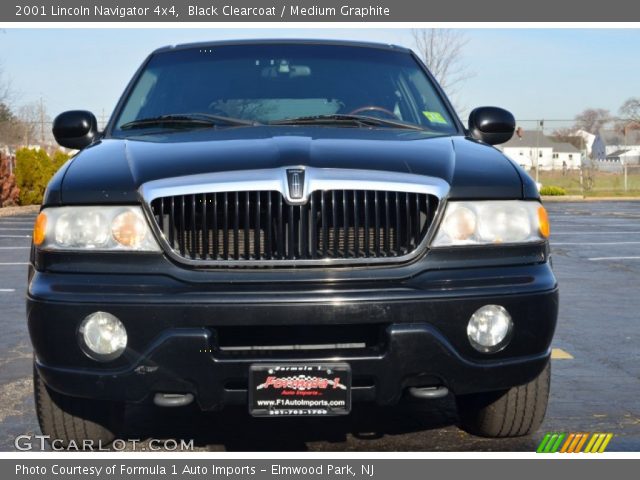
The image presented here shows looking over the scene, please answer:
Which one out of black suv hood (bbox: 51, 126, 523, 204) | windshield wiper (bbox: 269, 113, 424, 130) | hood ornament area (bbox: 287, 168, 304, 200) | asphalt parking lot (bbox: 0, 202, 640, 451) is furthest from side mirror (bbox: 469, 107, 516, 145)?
hood ornament area (bbox: 287, 168, 304, 200)

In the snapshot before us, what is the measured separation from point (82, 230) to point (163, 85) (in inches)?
67.4

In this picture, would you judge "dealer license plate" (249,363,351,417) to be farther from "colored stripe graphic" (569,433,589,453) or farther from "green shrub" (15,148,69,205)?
"green shrub" (15,148,69,205)

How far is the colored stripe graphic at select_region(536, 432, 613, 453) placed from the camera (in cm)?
413

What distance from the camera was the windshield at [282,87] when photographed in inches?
194

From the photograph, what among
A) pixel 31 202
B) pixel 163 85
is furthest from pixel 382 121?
pixel 31 202

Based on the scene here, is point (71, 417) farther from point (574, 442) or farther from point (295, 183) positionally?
point (574, 442)

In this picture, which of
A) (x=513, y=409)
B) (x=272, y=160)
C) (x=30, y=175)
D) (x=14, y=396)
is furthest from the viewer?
(x=30, y=175)

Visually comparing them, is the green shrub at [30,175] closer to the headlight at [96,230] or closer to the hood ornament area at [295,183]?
the headlight at [96,230]

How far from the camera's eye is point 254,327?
348 cm

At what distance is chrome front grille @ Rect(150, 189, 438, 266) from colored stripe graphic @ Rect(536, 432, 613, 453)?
117 cm

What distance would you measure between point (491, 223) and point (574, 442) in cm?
111

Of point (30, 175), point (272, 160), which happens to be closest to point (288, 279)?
point (272, 160)

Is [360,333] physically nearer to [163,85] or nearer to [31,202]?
[163,85]

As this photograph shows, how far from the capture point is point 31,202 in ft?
101
